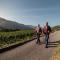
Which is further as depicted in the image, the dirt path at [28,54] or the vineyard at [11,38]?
the vineyard at [11,38]

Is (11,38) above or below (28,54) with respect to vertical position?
above

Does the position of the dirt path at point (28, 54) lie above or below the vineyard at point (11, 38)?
below

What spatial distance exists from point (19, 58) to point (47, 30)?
7.28m

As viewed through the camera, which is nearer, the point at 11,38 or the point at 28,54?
the point at 28,54

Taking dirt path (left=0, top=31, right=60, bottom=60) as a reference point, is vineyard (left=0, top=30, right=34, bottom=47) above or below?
above

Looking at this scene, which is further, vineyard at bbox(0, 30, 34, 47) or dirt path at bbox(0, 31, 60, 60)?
vineyard at bbox(0, 30, 34, 47)

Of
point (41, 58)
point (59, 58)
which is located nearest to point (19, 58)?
point (41, 58)

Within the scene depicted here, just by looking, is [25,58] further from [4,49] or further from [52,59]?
[4,49]

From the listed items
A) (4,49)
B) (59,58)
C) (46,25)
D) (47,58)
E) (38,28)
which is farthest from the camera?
(38,28)

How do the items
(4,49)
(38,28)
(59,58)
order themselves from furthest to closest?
(38,28), (4,49), (59,58)

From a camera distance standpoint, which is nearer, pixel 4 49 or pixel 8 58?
pixel 8 58

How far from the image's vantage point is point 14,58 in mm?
14688

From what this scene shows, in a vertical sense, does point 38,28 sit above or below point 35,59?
above

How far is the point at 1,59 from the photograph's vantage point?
1441cm
